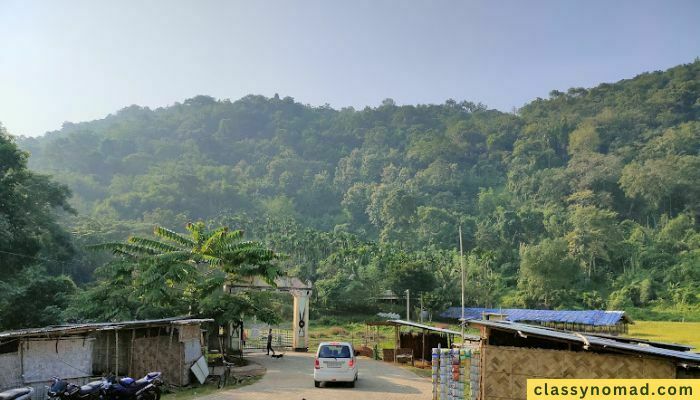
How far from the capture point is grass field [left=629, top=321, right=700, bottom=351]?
44.1 metres

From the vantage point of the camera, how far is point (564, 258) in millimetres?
71500

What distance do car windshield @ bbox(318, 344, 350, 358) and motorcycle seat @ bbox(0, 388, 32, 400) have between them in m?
7.67

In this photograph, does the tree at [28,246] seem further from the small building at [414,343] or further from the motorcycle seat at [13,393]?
the small building at [414,343]

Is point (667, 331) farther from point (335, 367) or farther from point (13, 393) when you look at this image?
point (13, 393)

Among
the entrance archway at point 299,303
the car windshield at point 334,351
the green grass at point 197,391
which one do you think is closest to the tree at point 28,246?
the entrance archway at point 299,303

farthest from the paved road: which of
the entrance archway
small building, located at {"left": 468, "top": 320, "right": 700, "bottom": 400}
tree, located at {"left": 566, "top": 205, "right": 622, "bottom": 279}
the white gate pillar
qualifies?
tree, located at {"left": 566, "top": 205, "right": 622, "bottom": 279}

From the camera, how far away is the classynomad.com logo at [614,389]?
373 inches

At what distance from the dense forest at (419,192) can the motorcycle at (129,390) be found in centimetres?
898

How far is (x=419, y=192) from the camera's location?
118062 mm

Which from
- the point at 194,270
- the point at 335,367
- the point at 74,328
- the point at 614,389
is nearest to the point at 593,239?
the point at 194,270

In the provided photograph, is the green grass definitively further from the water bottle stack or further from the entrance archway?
the entrance archway

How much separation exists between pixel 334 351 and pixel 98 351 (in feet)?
23.7

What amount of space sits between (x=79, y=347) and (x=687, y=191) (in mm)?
92915

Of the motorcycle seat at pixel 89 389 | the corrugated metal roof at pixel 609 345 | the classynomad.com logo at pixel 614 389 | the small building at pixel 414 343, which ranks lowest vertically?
the small building at pixel 414 343
